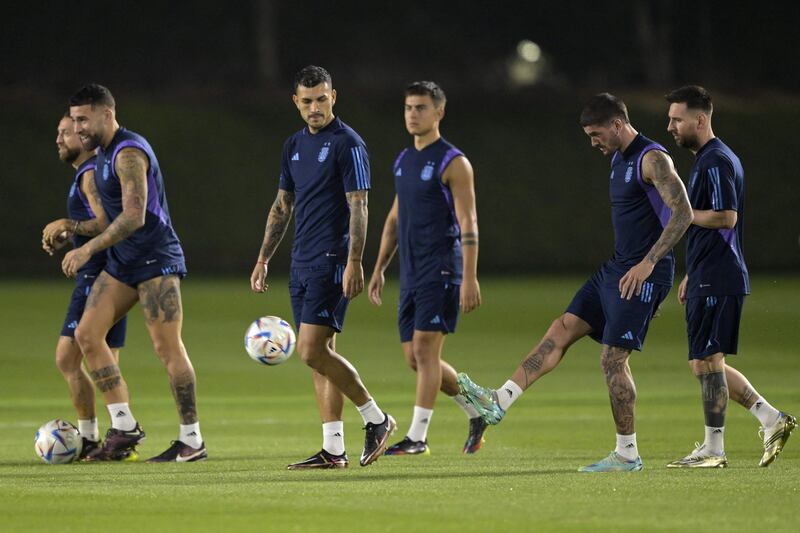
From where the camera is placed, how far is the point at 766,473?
9.26 metres

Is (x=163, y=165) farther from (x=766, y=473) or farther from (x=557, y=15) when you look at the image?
(x=766, y=473)

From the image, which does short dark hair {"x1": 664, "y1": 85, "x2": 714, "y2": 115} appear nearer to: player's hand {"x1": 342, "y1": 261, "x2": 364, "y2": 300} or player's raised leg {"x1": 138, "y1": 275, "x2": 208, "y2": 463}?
player's hand {"x1": 342, "y1": 261, "x2": 364, "y2": 300}

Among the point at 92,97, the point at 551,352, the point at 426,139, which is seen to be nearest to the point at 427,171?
the point at 426,139

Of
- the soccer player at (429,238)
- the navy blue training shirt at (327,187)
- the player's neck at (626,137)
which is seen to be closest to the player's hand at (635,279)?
the player's neck at (626,137)

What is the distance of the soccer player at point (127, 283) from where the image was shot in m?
10.6

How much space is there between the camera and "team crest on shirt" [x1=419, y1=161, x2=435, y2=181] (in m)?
10.7

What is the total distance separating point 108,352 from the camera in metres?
10.8

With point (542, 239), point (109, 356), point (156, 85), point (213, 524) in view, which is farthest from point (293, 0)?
point (213, 524)

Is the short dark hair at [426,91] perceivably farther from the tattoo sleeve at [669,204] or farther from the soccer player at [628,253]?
the tattoo sleeve at [669,204]

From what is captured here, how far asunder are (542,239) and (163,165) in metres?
11.0

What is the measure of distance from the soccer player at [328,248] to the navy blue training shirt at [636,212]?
61.1 inches

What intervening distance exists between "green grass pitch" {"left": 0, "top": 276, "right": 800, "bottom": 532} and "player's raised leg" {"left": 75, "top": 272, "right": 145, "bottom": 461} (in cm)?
37

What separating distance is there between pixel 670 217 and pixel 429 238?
1886 mm

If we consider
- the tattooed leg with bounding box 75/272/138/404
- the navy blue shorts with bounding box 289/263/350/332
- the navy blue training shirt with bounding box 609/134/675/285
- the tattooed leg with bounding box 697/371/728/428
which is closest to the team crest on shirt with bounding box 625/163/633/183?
the navy blue training shirt with bounding box 609/134/675/285
